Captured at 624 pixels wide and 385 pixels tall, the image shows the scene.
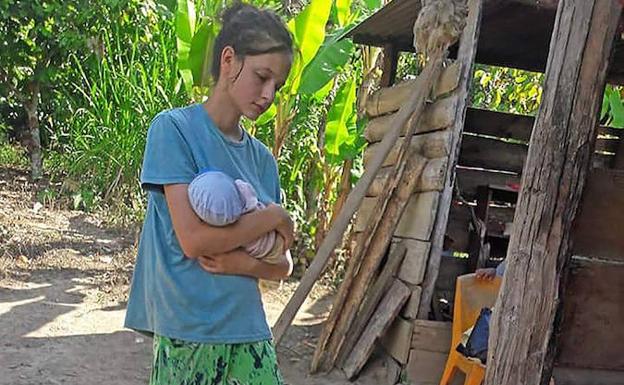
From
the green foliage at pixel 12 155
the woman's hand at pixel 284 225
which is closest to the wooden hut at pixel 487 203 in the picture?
the woman's hand at pixel 284 225

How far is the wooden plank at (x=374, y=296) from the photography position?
4574mm

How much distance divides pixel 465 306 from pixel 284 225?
2626 millimetres

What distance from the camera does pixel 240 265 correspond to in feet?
5.33

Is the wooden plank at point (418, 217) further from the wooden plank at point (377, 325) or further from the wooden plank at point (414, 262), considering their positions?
the wooden plank at point (377, 325)

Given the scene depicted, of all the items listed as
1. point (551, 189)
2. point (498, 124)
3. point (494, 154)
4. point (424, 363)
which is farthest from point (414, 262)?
point (551, 189)

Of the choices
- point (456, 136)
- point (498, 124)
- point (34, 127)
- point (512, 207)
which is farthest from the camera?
point (34, 127)

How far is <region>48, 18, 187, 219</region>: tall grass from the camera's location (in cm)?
770

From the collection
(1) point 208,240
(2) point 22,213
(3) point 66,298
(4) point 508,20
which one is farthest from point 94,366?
(2) point 22,213

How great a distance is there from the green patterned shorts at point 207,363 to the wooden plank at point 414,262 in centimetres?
265

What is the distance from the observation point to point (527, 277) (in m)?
2.49

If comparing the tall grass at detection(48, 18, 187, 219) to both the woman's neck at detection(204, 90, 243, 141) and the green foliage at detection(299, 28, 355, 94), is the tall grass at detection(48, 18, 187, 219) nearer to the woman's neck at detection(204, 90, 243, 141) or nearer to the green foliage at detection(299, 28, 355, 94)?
the green foliage at detection(299, 28, 355, 94)

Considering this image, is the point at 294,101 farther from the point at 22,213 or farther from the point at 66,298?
the point at 22,213

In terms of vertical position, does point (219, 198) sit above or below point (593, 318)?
above

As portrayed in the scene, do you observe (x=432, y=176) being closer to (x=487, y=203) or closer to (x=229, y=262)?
(x=487, y=203)
